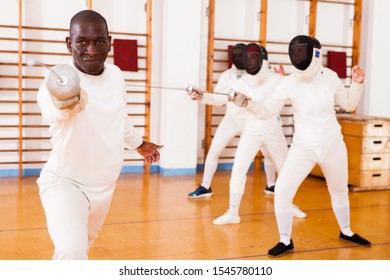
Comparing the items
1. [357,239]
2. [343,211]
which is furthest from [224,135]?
[357,239]

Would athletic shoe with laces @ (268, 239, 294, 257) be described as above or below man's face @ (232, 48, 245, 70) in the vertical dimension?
below

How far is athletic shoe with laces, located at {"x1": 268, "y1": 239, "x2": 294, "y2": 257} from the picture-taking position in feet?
10.3

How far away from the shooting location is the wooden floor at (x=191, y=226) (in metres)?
3.16

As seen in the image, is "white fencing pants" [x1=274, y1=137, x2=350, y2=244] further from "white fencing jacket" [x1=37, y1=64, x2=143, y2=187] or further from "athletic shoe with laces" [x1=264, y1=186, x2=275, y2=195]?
"athletic shoe with laces" [x1=264, y1=186, x2=275, y2=195]

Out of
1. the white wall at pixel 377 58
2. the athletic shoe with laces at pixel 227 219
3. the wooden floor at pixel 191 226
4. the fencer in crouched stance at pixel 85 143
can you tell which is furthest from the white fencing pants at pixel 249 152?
the white wall at pixel 377 58

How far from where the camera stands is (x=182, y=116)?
19.2 ft

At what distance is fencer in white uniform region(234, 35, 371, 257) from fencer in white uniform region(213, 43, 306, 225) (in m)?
0.66

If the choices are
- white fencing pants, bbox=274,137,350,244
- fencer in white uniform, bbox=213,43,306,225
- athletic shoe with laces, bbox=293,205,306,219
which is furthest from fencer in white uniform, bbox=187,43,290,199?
white fencing pants, bbox=274,137,350,244

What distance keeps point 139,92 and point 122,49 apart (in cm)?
58

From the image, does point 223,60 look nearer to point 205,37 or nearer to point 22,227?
point 205,37

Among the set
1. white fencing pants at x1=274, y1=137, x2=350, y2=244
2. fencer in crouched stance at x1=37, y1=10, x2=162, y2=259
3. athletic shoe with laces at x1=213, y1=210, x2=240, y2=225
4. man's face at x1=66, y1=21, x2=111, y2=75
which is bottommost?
athletic shoe with laces at x1=213, y1=210, x2=240, y2=225

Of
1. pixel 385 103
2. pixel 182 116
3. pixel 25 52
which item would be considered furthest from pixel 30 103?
pixel 385 103

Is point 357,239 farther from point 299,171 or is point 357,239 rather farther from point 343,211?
point 299,171

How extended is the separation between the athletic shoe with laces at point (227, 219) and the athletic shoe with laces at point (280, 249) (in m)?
0.74
